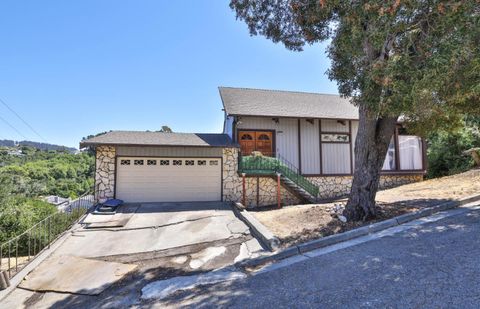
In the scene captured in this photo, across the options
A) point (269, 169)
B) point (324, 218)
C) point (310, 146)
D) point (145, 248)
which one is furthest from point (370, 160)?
point (310, 146)

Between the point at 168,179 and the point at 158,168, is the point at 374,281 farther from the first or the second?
the point at 158,168

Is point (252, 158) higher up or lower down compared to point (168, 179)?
higher up

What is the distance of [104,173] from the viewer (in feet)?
38.6

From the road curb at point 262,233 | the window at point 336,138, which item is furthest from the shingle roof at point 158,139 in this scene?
the window at point 336,138

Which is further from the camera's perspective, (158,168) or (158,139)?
(158,139)

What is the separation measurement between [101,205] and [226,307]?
886 cm

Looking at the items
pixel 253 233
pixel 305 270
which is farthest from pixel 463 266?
pixel 253 233

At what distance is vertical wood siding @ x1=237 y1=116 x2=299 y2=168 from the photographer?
1370cm

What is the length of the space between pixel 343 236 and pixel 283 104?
10213 millimetres

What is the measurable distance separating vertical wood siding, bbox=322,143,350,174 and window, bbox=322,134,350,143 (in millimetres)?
208

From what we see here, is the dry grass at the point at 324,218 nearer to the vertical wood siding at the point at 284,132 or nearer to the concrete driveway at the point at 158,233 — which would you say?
the concrete driveway at the point at 158,233

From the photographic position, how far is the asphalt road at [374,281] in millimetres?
3139

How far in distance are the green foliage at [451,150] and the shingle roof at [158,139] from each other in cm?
1078

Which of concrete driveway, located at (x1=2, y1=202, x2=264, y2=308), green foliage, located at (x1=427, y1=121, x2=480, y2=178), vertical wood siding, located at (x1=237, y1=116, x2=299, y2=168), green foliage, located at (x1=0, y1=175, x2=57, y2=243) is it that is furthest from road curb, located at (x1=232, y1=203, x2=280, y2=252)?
green foliage, located at (x1=427, y1=121, x2=480, y2=178)
